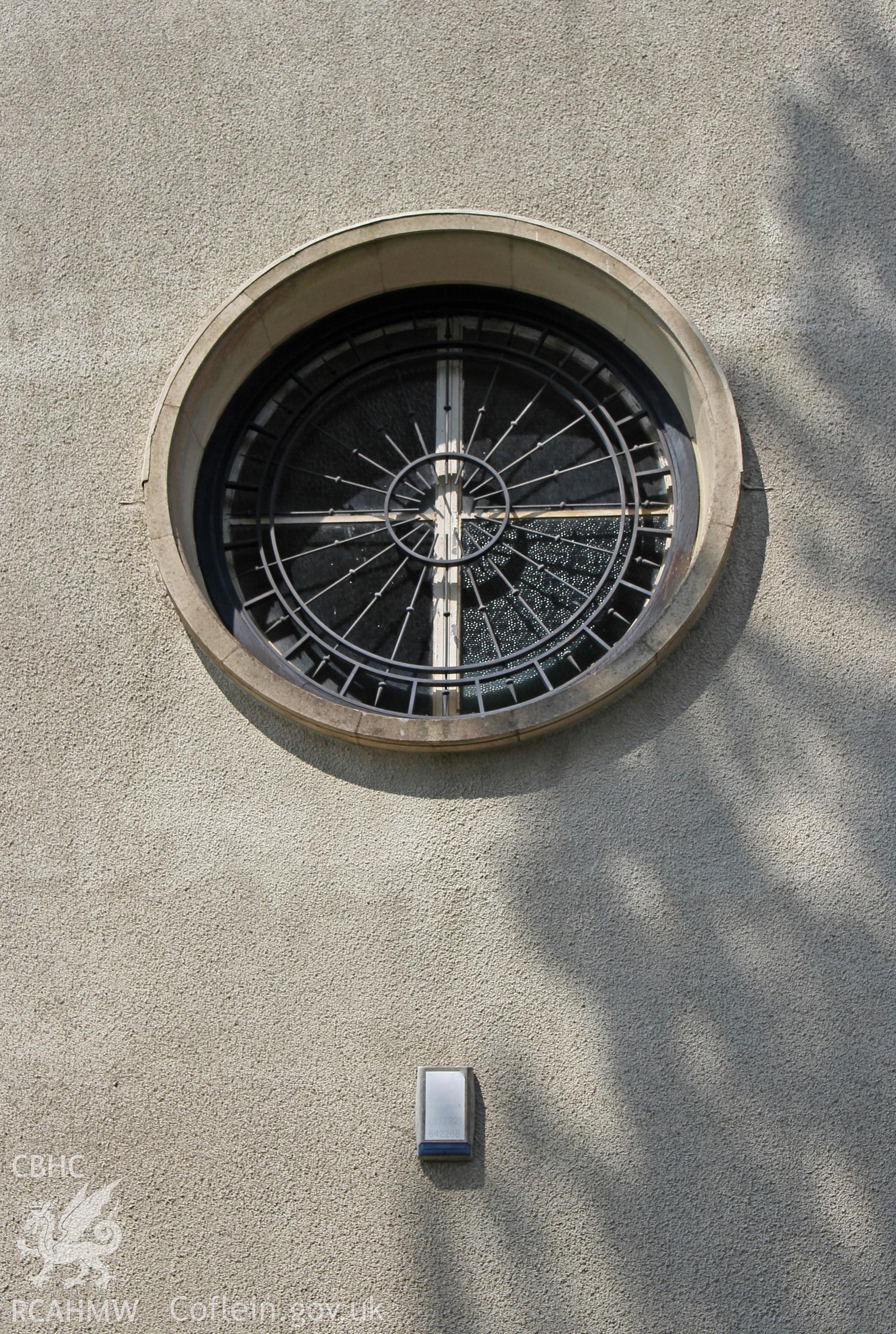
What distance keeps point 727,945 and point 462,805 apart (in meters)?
1.04

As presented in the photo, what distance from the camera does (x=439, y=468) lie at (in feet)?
17.6

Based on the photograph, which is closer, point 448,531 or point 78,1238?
point 78,1238

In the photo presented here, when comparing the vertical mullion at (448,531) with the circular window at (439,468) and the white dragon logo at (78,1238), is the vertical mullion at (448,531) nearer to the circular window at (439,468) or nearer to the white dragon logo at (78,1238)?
the circular window at (439,468)

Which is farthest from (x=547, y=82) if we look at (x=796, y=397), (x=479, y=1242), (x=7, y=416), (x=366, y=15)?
(x=479, y=1242)

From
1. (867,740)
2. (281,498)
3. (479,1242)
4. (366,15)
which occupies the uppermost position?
(366,15)

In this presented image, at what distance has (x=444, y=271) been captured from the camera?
551 centimetres

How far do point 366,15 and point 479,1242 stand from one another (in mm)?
5137

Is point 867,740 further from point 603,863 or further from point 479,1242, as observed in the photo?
point 479,1242

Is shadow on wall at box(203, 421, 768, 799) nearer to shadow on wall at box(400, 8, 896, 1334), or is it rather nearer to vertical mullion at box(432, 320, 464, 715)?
shadow on wall at box(400, 8, 896, 1334)

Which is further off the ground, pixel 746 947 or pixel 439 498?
pixel 439 498

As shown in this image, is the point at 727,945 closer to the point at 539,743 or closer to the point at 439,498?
the point at 539,743

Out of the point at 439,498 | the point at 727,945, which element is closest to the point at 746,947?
the point at 727,945

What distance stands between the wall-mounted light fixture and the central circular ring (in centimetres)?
200

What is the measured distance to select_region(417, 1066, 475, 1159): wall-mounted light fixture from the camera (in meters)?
4.08
